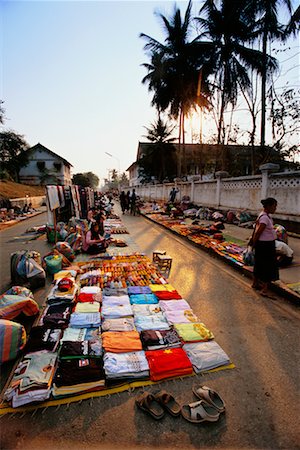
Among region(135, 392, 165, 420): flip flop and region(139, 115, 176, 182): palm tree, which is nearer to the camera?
region(135, 392, 165, 420): flip flop

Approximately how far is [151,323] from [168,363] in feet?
2.47

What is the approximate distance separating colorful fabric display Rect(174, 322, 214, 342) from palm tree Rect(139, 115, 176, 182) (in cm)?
2962

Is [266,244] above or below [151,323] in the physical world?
above

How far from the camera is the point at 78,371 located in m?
2.34

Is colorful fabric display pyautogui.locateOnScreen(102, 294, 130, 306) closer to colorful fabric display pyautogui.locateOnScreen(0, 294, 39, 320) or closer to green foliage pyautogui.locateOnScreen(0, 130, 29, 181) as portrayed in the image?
colorful fabric display pyautogui.locateOnScreen(0, 294, 39, 320)

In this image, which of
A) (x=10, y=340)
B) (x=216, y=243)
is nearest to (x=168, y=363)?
(x=10, y=340)

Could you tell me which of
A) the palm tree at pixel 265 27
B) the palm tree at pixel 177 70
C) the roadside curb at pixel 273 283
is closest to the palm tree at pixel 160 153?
the palm tree at pixel 177 70

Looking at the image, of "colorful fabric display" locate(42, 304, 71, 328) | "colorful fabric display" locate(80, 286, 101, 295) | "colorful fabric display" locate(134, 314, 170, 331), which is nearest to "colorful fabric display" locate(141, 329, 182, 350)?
"colorful fabric display" locate(134, 314, 170, 331)

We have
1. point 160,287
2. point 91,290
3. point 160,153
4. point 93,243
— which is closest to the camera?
point 91,290

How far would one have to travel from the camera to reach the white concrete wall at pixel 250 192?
864 cm

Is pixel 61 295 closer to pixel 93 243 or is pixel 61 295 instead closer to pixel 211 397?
pixel 211 397

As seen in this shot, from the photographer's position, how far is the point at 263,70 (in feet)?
50.5

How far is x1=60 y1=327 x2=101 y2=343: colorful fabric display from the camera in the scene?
2.83m

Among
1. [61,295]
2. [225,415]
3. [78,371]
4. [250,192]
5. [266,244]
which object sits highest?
[250,192]
